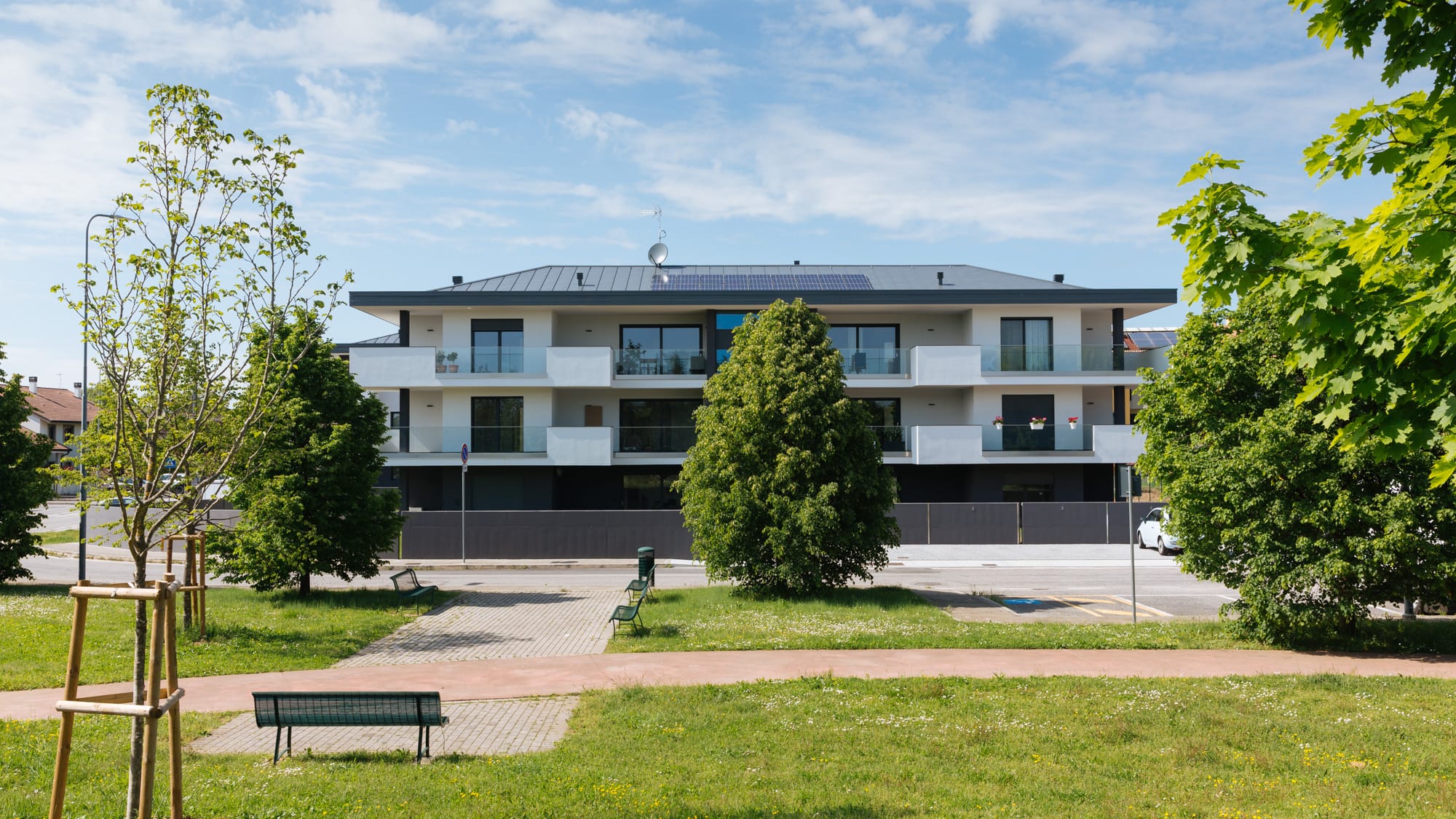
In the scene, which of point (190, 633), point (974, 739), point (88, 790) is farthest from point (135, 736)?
point (190, 633)

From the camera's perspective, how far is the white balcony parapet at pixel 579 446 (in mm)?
35406

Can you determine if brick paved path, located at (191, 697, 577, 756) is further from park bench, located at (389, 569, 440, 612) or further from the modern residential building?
the modern residential building

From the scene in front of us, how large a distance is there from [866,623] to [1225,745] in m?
8.50

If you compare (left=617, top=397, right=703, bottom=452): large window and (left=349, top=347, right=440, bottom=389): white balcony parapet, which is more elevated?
(left=349, top=347, right=440, bottom=389): white balcony parapet

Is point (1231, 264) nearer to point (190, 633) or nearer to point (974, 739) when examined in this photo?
point (974, 739)

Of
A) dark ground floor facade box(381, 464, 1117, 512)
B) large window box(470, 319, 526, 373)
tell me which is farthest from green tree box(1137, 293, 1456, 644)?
large window box(470, 319, 526, 373)

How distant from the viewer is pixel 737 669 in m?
13.9

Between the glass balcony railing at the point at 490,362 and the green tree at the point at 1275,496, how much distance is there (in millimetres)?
24380

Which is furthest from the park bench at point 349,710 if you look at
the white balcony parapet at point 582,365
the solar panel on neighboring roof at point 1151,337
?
the solar panel on neighboring roof at point 1151,337

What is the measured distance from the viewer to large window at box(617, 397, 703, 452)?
36.8m

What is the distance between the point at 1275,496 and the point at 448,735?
11.5 meters

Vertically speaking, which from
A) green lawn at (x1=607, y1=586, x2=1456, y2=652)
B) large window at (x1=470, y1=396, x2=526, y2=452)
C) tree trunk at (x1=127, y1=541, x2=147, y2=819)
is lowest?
green lawn at (x1=607, y1=586, x2=1456, y2=652)

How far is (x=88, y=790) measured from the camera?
7.87 metres

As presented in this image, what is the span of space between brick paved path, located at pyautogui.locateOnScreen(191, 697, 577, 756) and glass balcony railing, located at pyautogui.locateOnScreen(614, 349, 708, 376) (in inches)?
1006
